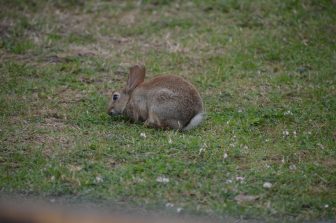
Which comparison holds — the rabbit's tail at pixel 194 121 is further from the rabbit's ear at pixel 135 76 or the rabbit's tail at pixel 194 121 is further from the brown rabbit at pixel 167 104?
the rabbit's ear at pixel 135 76

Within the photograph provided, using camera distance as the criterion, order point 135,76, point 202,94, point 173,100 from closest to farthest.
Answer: point 173,100 < point 135,76 < point 202,94

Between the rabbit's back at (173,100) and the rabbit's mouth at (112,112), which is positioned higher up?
the rabbit's back at (173,100)

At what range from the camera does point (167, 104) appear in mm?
8422

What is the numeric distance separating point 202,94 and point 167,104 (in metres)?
1.62

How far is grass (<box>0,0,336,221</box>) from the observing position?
694cm

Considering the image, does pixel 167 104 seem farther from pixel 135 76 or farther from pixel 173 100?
pixel 135 76

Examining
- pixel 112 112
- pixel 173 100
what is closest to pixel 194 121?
pixel 173 100

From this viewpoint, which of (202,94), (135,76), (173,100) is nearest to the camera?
(173,100)

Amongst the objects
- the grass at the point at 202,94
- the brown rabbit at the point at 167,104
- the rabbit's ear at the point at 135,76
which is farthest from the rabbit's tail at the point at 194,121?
the rabbit's ear at the point at 135,76

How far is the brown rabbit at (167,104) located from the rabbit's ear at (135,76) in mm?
138

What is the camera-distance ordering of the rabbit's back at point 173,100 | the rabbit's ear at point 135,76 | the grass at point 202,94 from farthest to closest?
the rabbit's ear at point 135,76 → the rabbit's back at point 173,100 → the grass at point 202,94

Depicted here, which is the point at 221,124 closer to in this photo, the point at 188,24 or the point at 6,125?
the point at 6,125

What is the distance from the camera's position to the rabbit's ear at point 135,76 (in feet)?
29.6

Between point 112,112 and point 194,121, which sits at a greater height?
point 194,121
